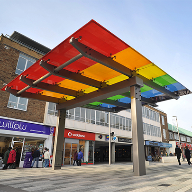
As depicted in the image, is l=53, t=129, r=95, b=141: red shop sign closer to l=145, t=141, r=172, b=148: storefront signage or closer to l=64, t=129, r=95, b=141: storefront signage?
l=64, t=129, r=95, b=141: storefront signage

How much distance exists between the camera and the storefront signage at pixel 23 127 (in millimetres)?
15039

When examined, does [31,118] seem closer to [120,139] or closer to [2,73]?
[2,73]

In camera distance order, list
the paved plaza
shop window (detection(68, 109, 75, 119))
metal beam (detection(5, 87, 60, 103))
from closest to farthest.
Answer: the paved plaza
metal beam (detection(5, 87, 60, 103))
shop window (detection(68, 109, 75, 119))

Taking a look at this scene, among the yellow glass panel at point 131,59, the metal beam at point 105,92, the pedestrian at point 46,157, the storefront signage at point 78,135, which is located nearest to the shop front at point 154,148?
the storefront signage at point 78,135

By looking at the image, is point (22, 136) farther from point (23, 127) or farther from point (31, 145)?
point (31, 145)

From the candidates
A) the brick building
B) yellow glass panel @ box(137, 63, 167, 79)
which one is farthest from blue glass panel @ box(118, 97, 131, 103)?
the brick building

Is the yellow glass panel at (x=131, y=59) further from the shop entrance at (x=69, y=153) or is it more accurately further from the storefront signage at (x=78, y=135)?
the shop entrance at (x=69, y=153)

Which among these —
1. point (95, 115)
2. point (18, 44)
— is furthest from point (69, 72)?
point (95, 115)

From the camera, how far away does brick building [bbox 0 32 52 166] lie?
50.4 ft

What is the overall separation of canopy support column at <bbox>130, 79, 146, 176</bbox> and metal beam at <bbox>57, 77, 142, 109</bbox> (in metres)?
0.27

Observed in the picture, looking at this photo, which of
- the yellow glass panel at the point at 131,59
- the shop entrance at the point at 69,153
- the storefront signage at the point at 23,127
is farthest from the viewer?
the shop entrance at the point at 69,153

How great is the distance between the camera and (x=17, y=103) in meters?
16.4

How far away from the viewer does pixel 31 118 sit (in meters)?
17.1

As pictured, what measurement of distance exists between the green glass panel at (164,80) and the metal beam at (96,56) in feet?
6.33
